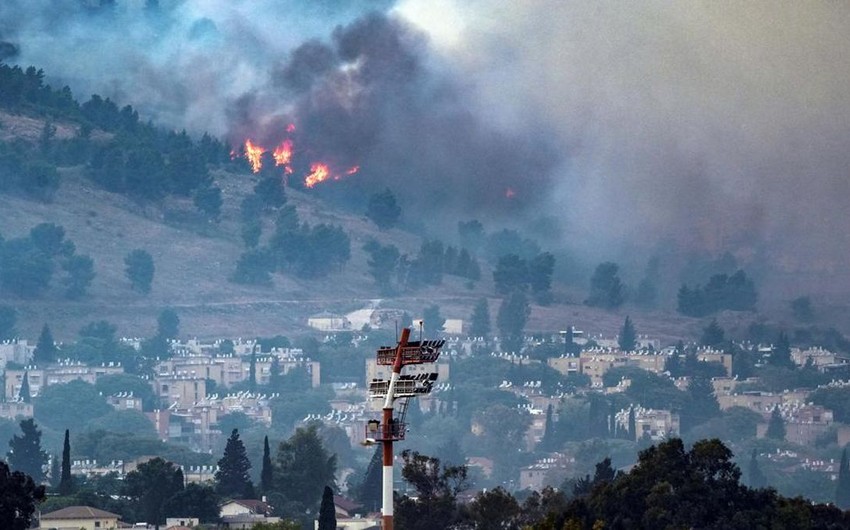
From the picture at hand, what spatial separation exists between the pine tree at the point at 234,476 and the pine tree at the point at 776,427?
62.0 meters

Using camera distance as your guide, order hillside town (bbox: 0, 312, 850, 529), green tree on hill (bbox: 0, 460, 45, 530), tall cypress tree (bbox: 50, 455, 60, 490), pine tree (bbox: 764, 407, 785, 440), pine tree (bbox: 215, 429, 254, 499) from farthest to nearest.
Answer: pine tree (bbox: 764, 407, 785, 440) < hillside town (bbox: 0, 312, 850, 529) < tall cypress tree (bbox: 50, 455, 60, 490) < pine tree (bbox: 215, 429, 254, 499) < green tree on hill (bbox: 0, 460, 45, 530)

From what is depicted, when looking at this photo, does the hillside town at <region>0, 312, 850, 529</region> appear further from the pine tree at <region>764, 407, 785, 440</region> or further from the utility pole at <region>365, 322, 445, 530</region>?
the utility pole at <region>365, 322, 445, 530</region>

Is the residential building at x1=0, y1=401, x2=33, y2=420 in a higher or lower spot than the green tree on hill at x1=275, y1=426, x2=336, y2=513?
higher

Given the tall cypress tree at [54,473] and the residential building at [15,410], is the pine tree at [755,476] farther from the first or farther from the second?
the residential building at [15,410]

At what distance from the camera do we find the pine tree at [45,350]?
19762cm

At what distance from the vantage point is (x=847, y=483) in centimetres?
14662

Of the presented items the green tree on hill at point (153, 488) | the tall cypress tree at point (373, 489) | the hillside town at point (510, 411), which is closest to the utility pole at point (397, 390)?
the green tree on hill at point (153, 488)

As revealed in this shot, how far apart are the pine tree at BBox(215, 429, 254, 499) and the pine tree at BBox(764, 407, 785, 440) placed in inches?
2442

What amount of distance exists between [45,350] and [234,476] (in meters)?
81.2

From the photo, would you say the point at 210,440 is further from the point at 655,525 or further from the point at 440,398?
the point at 655,525

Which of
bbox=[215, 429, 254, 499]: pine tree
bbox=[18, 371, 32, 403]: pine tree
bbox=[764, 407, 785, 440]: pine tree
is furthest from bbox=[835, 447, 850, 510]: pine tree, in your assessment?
bbox=[18, 371, 32, 403]: pine tree

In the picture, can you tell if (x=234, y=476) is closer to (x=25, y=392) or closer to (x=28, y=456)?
(x=28, y=456)

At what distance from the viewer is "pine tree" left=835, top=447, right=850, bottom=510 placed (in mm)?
142750

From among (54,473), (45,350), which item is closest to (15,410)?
(45,350)
